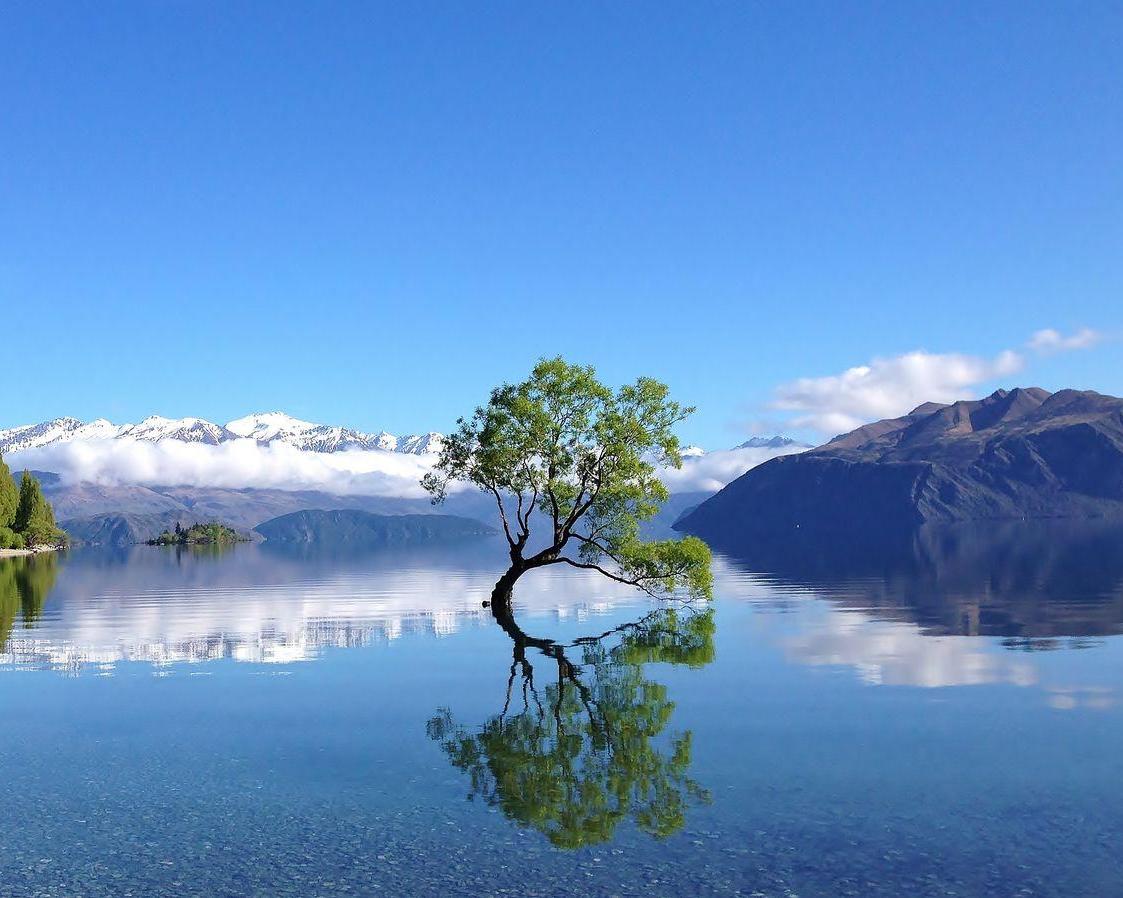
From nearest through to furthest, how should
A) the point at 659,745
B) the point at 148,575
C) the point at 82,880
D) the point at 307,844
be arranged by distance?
the point at 82,880 < the point at 307,844 < the point at 659,745 < the point at 148,575

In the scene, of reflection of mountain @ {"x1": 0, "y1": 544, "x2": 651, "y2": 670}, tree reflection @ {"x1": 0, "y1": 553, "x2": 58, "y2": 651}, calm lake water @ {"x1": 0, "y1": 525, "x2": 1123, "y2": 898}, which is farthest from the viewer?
tree reflection @ {"x1": 0, "y1": 553, "x2": 58, "y2": 651}

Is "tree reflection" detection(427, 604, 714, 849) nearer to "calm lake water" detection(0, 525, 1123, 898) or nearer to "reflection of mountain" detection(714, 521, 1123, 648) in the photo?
"calm lake water" detection(0, 525, 1123, 898)

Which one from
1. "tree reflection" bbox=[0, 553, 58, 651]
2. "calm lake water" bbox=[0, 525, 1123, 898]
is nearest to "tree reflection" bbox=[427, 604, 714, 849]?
"calm lake water" bbox=[0, 525, 1123, 898]

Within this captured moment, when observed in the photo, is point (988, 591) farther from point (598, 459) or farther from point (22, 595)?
point (22, 595)

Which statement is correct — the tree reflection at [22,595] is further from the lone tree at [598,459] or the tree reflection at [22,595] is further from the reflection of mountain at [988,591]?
the reflection of mountain at [988,591]

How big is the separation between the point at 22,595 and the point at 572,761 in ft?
347

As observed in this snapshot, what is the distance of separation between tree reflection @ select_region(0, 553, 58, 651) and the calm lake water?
1272cm

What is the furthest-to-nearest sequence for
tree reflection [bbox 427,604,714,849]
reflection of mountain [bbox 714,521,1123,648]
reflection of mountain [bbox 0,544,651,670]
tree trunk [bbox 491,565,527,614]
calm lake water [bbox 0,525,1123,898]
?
1. tree trunk [bbox 491,565,527,614]
2. reflection of mountain [bbox 714,521,1123,648]
3. reflection of mountain [bbox 0,544,651,670]
4. tree reflection [bbox 427,604,714,849]
5. calm lake water [bbox 0,525,1123,898]

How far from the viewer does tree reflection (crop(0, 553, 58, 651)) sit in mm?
87625

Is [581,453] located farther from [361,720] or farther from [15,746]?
[15,746]

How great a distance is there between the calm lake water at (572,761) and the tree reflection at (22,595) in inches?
501

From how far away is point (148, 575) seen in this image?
179 metres

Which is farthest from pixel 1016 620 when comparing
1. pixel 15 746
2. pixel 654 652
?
pixel 15 746

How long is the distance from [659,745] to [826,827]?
10.1 meters
